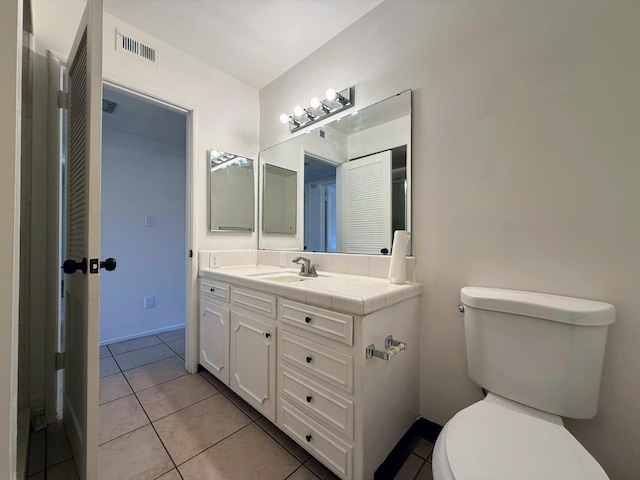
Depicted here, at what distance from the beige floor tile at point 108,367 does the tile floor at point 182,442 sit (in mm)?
118

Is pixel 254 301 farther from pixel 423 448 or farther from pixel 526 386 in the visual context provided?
pixel 526 386

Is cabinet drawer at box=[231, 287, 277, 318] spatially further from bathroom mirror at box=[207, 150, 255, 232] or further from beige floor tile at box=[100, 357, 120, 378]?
beige floor tile at box=[100, 357, 120, 378]

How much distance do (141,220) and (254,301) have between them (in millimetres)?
2144

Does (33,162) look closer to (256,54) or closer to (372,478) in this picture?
(256,54)

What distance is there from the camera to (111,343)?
101 inches

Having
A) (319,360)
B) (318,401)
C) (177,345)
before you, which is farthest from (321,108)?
(177,345)

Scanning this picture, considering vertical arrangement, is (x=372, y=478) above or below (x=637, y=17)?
below

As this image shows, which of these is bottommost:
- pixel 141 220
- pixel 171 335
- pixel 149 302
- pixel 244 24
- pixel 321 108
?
pixel 171 335

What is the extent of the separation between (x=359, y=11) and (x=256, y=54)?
2.63 feet

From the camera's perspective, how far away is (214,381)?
1.90m

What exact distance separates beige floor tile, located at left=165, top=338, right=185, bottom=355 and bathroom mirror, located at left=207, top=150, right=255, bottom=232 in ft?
4.06

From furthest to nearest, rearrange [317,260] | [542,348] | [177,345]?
[177,345], [317,260], [542,348]

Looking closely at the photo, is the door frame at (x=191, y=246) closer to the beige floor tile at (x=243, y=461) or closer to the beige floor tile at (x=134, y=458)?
the beige floor tile at (x=134, y=458)

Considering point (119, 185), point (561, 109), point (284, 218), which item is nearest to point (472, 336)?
point (561, 109)
